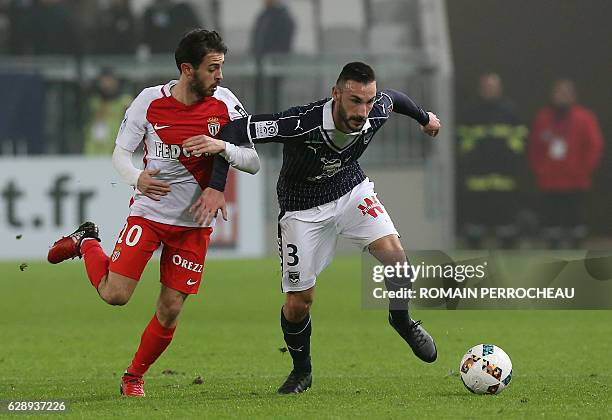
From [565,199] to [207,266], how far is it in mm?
6259

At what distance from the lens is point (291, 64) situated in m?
20.4

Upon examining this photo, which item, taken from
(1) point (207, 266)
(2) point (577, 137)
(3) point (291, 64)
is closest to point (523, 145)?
(2) point (577, 137)

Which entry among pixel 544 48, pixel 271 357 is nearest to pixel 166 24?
pixel 544 48

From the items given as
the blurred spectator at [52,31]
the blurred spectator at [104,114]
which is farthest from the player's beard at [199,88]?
the blurred spectator at [52,31]

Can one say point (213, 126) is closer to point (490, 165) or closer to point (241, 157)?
point (241, 157)

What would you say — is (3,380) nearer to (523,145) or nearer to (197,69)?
(197,69)

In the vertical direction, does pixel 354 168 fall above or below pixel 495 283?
above

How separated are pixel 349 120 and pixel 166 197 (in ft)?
3.69

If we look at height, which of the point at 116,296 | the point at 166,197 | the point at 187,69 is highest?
the point at 187,69

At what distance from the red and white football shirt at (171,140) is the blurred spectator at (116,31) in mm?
13371

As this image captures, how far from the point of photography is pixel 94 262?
8148 mm

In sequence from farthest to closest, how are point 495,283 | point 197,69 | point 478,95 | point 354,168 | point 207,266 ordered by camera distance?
point 478,95
point 207,266
point 495,283
point 354,168
point 197,69

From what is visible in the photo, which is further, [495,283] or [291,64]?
[291,64]

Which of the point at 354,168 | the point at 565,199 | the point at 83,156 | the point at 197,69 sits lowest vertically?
the point at 565,199
